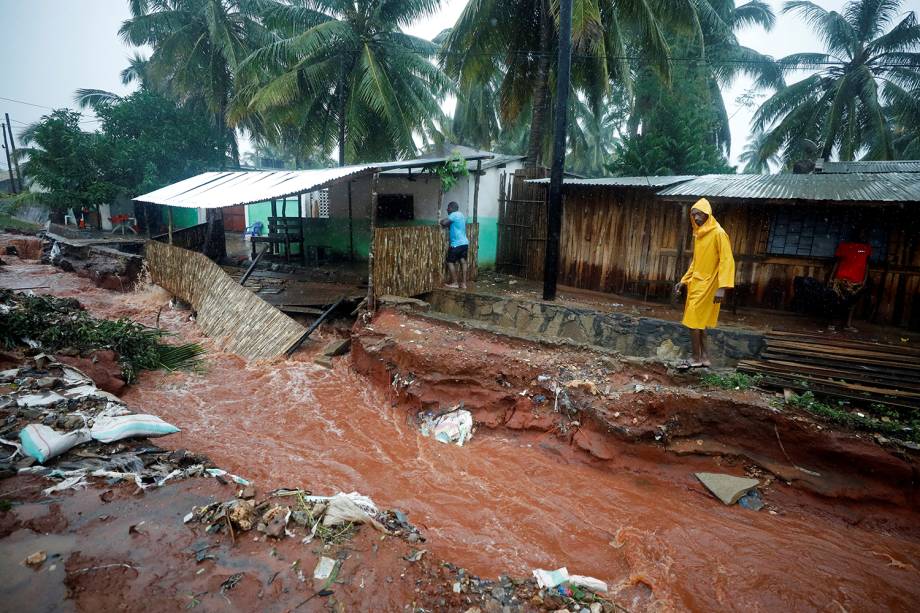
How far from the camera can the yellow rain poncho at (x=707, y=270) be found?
5.60 m

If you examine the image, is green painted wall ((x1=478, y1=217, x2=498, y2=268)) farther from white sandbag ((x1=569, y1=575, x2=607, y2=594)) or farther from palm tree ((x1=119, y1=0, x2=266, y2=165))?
palm tree ((x1=119, y1=0, x2=266, y2=165))

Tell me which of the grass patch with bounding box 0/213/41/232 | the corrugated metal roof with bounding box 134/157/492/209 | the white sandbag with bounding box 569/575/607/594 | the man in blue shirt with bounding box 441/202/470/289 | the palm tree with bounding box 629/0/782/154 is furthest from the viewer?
the grass patch with bounding box 0/213/41/232

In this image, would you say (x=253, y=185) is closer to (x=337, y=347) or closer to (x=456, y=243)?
(x=337, y=347)

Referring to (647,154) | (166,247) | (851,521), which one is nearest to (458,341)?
(851,521)

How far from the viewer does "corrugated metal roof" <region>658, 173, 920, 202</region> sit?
6.77 metres

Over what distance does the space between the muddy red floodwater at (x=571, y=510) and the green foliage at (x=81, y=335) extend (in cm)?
56

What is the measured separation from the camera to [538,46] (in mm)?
12641

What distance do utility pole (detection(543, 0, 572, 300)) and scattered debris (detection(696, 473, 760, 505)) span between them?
181 inches

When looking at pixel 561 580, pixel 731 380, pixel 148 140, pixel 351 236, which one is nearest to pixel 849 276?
pixel 731 380

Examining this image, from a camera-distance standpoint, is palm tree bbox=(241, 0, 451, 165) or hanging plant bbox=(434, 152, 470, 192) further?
palm tree bbox=(241, 0, 451, 165)

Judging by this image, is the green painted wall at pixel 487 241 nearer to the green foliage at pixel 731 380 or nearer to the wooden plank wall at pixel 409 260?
the wooden plank wall at pixel 409 260

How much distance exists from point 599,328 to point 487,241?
5.09m

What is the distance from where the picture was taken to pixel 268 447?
215 inches

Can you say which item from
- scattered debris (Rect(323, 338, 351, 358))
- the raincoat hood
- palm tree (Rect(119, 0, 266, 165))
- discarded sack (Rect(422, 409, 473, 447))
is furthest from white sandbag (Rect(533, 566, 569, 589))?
palm tree (Rect(119, 0, 266, 165))
